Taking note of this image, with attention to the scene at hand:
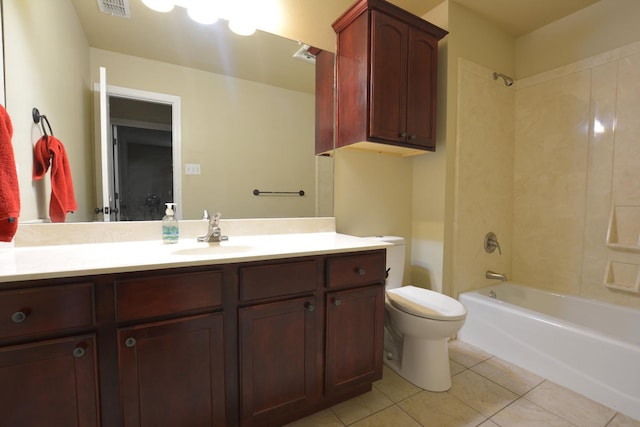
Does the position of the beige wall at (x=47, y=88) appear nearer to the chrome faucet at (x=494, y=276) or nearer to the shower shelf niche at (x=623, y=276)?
the chrome faucet at (x=494, y=276)

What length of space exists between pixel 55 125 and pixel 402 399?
214 centimetres

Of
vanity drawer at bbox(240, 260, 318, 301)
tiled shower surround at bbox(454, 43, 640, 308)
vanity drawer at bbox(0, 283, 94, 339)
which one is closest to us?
vanity drawer at bbox(0, 283, 94, 339)

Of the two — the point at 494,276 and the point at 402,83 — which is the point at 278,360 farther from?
the point at 494,276

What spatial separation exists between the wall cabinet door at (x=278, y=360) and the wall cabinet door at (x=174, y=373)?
101 millimetres

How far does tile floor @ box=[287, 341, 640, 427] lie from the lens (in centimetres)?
136

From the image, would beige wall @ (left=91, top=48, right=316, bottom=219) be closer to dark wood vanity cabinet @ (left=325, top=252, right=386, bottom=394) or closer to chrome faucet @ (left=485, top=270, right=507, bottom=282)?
dark wood vanity cabinet @ (left=325, top=252, right=386, bottom=394)

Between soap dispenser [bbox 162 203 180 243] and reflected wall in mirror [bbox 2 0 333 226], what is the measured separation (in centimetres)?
11

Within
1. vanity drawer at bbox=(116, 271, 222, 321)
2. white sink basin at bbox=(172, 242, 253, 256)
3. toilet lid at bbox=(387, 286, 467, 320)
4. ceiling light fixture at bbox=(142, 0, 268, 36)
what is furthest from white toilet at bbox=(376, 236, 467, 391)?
ceiling light fixture at bbox=(142, 0, 268, 36)

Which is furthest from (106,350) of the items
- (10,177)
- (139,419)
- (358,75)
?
(358,75)

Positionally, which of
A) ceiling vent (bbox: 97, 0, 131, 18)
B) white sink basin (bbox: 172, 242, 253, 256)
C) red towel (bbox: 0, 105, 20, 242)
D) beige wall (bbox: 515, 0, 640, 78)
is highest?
beige wall (bbox: 515, 0, 640, 78)

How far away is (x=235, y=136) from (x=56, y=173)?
0.83m

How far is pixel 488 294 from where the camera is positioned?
2299 mm

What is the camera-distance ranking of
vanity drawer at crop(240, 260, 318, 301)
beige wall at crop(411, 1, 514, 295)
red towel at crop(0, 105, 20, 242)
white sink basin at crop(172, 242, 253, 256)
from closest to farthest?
red towel at crop(0, 105, 20, 242)
vanity drawer at crop(240, 260, 318, 301)
white sink basin at crop(172, 242, 253, 256)
beige wall at crop(411, 1, 514, 295)

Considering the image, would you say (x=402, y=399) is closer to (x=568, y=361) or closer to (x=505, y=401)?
(x=505, y=401)
